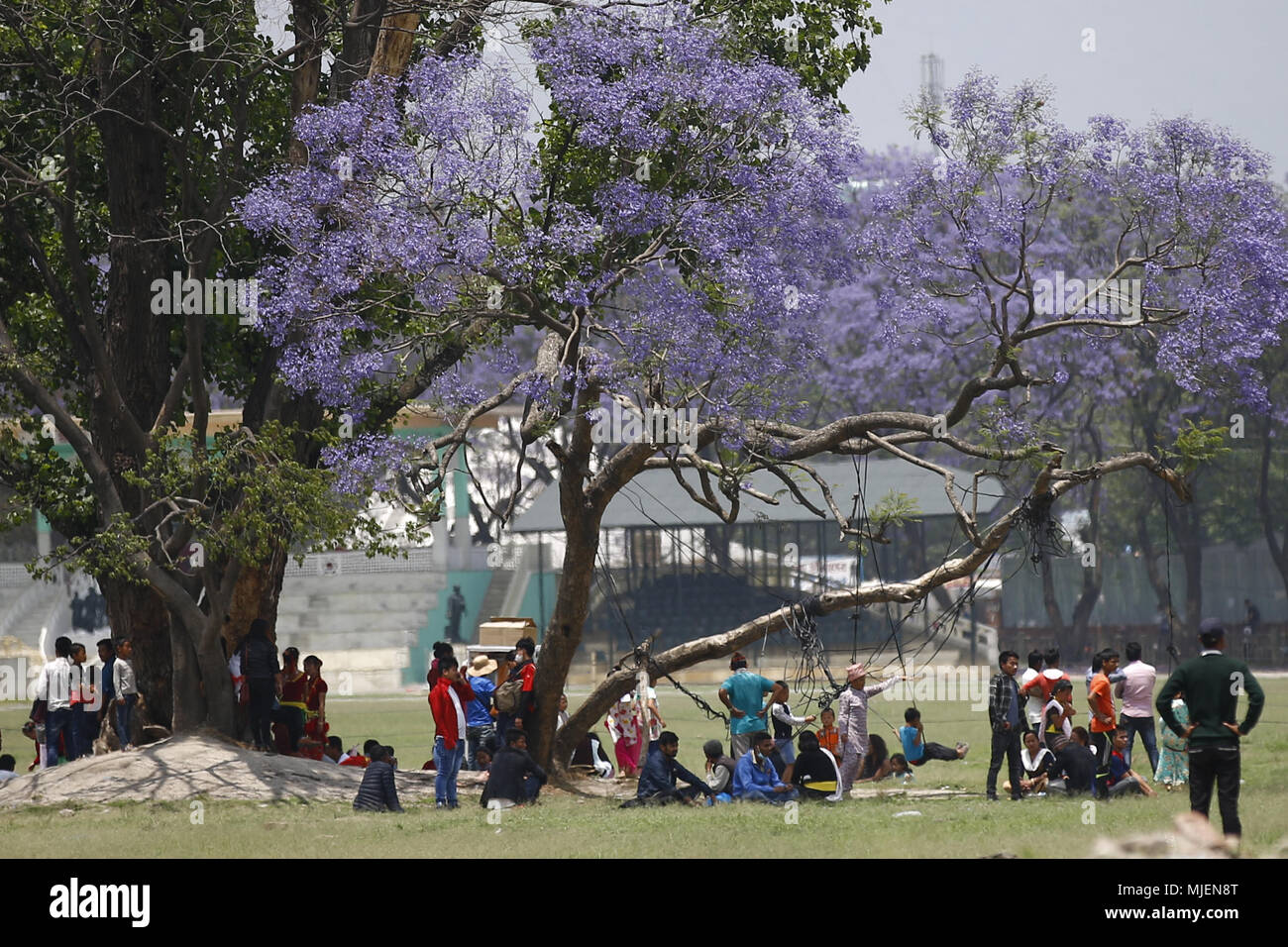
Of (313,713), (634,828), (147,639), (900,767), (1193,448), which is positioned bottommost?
(900,767)

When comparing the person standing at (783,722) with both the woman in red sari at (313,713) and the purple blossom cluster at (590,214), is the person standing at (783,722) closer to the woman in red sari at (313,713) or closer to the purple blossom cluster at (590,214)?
the purple blossom cluster at (590,214)

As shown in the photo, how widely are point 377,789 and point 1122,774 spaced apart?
6.83 metres

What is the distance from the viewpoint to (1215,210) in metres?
16.3

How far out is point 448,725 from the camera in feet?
49.4

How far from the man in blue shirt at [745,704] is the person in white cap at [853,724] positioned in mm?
1004

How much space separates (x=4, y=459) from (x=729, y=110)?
8.89 meters

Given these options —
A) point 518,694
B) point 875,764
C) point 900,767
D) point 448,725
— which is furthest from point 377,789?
point 900,767

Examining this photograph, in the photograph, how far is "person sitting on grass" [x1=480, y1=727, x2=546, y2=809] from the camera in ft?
49.6

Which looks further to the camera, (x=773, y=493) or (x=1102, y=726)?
(x=773, y=493)

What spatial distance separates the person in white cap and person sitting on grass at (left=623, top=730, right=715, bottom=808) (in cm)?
136

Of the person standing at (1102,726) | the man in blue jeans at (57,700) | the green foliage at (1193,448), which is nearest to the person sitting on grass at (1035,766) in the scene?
the person standing at (1102,726)

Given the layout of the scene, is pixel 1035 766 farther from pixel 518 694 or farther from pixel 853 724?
pixel 518 694
